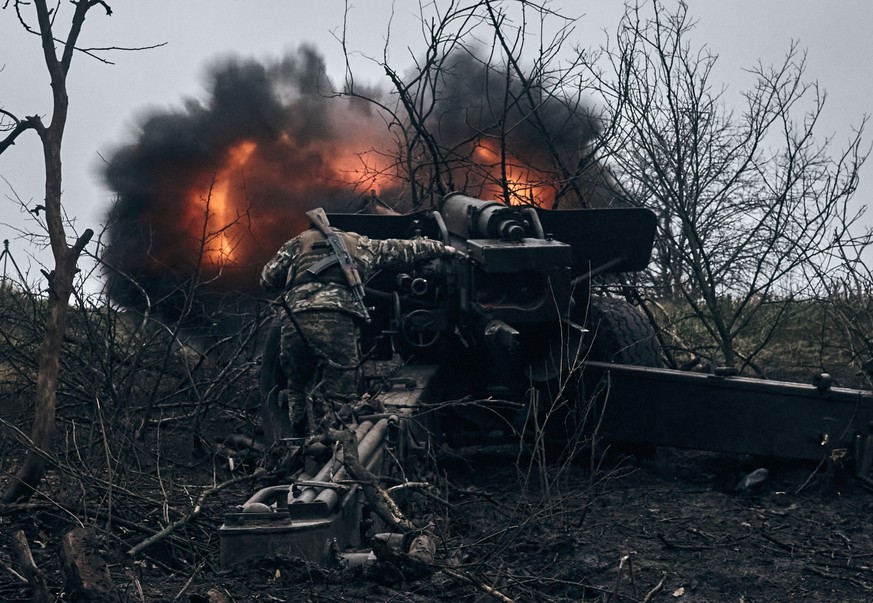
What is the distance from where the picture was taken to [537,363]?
8.88 metres

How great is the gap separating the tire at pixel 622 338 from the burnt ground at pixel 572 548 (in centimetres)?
112

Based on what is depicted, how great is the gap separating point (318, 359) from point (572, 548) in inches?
103

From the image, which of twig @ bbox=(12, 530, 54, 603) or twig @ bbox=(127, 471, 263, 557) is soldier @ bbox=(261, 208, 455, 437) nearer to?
twig @ bbox=(127, 471, 263, 557)

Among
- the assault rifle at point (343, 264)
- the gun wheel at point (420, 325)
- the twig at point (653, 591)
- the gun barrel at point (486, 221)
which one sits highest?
the gun barrel at point (486, 221)

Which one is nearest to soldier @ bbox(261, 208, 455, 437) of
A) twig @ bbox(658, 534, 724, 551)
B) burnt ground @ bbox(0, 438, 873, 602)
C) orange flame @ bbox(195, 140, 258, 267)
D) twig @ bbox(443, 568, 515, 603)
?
burnt ground @ bbox(0, 438, 873, 602)

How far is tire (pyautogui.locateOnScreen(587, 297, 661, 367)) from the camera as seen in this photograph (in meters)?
9.39

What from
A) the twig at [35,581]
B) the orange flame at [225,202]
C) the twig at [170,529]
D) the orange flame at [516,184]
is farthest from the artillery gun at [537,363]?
the orange flame at [225,202]

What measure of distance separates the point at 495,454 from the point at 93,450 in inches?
108

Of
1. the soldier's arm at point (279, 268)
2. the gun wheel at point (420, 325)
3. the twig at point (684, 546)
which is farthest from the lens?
the soldier's arm at point (279, 268)

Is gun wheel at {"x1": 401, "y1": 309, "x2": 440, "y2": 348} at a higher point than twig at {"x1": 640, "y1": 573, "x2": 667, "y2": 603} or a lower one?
higher

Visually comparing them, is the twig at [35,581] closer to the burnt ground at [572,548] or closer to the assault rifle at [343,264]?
the burnt ground at [572,548]

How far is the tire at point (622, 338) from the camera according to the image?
939 centimetres

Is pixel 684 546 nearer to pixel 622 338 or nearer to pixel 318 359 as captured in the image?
pixel 318 359

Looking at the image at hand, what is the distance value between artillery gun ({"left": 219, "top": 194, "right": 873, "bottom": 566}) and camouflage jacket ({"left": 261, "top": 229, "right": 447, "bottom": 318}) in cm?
17
